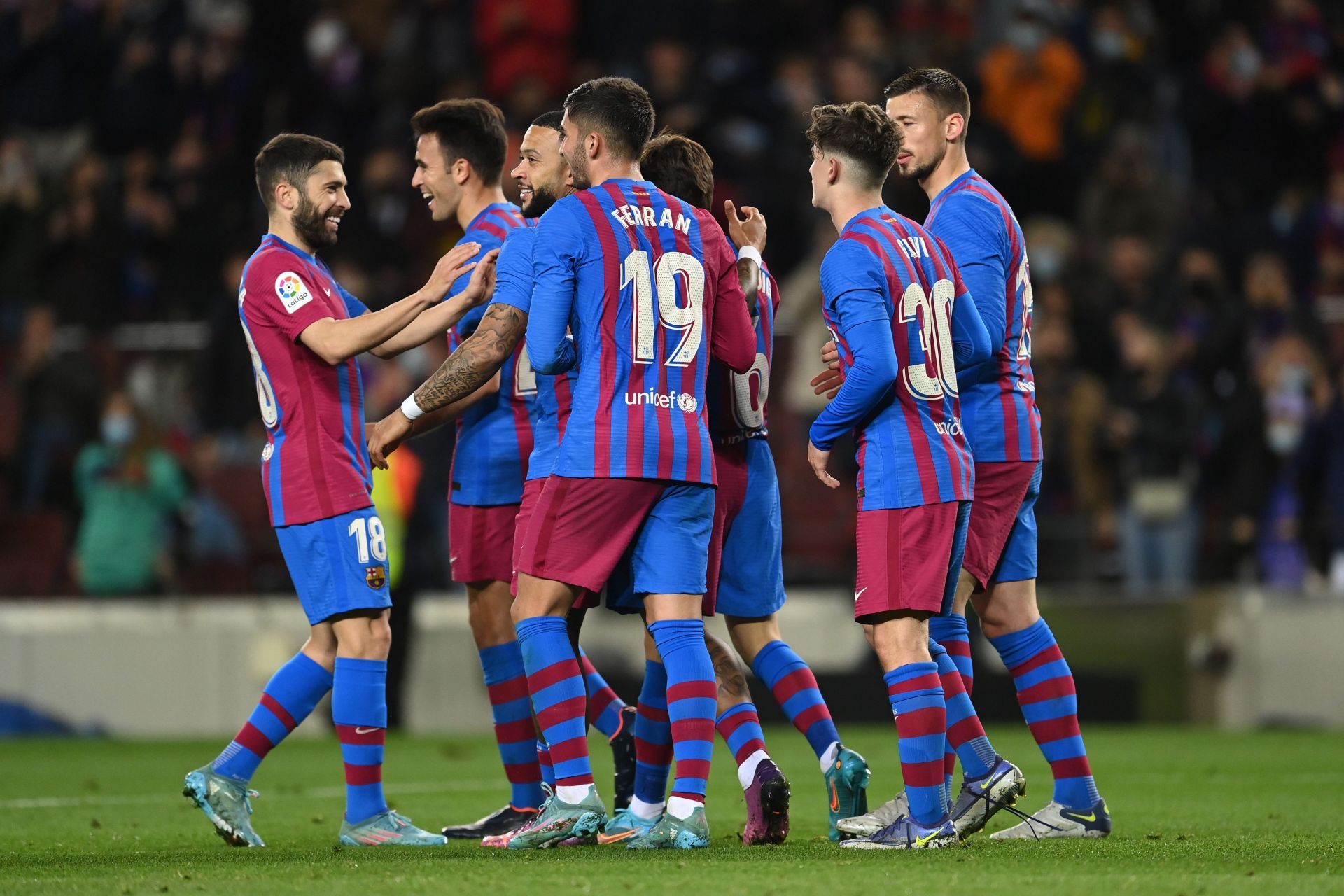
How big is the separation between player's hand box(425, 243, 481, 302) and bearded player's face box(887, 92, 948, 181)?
1549mm

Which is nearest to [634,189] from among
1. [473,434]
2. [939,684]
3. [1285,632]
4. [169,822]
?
[473,434]

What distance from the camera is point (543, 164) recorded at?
6938 millimetres

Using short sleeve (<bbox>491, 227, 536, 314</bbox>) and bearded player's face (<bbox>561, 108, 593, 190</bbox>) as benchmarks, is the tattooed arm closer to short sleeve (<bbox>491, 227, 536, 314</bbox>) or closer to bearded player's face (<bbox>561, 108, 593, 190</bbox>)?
short sleeve (<bbox>491, 227, 536, 314</bbox>)

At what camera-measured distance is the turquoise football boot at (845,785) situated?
6.52m

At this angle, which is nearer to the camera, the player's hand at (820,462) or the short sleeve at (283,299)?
the player's hand at (820,462)

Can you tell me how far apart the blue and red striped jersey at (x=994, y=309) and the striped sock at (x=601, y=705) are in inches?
67.4

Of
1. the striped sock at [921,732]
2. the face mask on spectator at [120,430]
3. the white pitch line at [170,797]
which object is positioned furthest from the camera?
the face mask on spectator at [120,430]

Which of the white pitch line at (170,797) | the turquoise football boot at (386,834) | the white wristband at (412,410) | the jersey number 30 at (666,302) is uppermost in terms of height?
the jersey number 30 at (666,302)

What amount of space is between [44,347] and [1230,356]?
30.0 feet

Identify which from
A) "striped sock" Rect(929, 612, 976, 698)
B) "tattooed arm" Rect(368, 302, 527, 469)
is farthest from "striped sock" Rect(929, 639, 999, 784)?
"tattooed arm" Rect(368, 302, 527, 469)

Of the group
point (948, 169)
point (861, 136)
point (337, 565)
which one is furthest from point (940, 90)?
point (337, 565)

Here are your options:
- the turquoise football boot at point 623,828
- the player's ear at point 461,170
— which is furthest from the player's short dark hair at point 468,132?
the turquoise football boot at point 623,828

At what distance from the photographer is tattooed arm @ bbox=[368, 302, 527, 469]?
20.3ft

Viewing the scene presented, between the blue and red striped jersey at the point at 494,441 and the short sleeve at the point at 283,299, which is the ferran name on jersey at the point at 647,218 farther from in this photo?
the short sleeve at the point at 283,299
